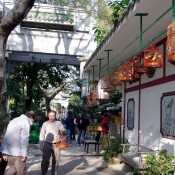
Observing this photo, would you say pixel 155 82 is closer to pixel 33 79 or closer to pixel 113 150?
pixel 113 150

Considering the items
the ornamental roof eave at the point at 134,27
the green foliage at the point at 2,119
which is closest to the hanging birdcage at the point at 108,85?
the ornamental roof eave at the point at 134,27

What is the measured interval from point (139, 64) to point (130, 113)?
441 cm

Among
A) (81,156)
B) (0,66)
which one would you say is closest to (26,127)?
(0,66)

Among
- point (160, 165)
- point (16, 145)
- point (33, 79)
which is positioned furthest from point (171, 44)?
point (33, 79)

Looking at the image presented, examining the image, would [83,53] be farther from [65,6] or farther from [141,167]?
[141,167]

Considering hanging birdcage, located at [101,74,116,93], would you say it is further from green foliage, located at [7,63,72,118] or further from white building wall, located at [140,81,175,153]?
green foliage, located at [7,63,72,118]

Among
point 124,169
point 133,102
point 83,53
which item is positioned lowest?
point 124,169

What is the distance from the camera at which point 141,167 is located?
777cm

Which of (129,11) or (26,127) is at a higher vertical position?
(129,11)

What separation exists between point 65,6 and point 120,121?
6.98m

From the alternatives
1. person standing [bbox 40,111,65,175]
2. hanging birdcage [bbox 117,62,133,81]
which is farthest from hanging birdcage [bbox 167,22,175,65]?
person standing [bbox 40,111,65,175]

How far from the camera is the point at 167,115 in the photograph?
27.3 ft

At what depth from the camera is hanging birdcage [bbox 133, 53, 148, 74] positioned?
786 cm

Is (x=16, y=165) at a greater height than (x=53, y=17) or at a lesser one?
lesser
